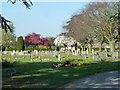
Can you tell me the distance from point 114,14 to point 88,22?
28.6 m

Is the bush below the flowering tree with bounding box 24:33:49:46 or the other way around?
below

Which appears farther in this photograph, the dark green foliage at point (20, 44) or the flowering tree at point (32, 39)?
the flowering tree at point (32, 39)

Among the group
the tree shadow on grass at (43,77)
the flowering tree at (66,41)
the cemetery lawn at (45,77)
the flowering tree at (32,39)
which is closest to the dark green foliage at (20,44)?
the flowering tree at (32,39)

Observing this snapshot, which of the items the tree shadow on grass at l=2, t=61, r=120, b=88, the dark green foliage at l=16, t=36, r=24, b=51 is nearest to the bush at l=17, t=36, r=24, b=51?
the dark green foliage at l=16, t=36, r=24, b=51

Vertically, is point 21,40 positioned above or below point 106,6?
below

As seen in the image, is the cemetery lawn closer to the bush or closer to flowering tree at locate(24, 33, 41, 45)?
the bush

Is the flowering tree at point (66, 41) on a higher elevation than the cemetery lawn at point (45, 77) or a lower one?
higher

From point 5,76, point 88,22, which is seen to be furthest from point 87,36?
point 5,76

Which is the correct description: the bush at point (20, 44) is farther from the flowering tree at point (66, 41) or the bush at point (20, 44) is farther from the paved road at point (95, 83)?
the paved road at point (95, 83)

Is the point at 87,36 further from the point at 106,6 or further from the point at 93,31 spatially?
the point at 106,6

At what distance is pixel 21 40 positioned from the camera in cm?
4997

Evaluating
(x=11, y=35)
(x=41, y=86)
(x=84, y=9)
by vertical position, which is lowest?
(x=41, y=86)

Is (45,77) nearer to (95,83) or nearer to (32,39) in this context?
(95,83)

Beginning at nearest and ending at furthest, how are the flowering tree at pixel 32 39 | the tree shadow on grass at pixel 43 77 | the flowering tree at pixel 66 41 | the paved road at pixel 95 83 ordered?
the paved road at pixel 95 83 < the tree shadow on grass at pixel 43 77 < the flowering tree at pixel 32 39 < the flowering tree at pixel 66 41
